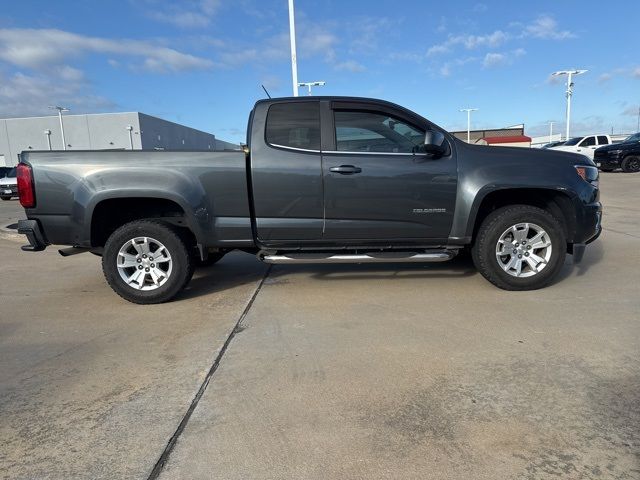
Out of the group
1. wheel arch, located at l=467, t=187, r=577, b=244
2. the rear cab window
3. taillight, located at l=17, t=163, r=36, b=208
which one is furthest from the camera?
the rear cab window

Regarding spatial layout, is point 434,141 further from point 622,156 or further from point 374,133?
point 622,156

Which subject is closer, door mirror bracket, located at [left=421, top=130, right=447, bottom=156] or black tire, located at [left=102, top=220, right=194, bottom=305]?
door mirror bracket, located at [left=421, top=130, right=447, bottom=156]

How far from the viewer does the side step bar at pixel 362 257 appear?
467cm

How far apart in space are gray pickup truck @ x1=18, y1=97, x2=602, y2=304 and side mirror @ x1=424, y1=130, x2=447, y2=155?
0.04 feet

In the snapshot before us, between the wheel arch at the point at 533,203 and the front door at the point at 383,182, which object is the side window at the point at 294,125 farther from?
the wheel arch at the point at 533,203

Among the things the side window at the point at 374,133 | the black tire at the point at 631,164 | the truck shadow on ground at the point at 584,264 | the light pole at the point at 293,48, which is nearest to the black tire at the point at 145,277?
the side window at the point at 374,133

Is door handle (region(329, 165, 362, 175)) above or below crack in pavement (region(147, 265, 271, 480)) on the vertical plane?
above

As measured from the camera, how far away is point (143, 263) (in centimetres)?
469

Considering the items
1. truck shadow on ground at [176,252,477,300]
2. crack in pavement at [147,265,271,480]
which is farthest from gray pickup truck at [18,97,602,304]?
crack in pavement at [147,265,271,480]

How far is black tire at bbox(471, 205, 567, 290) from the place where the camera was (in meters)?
4.71

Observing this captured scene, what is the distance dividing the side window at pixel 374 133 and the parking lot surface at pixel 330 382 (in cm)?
151

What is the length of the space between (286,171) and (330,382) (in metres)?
2.29

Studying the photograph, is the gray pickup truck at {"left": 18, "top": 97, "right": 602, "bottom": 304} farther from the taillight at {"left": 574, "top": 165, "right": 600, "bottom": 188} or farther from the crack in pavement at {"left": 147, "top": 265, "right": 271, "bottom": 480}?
the crack in pavement at {"left": 147, "top": 265, "right": 271, "bottom": 480}

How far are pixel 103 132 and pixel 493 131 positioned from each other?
58433 millimetres
